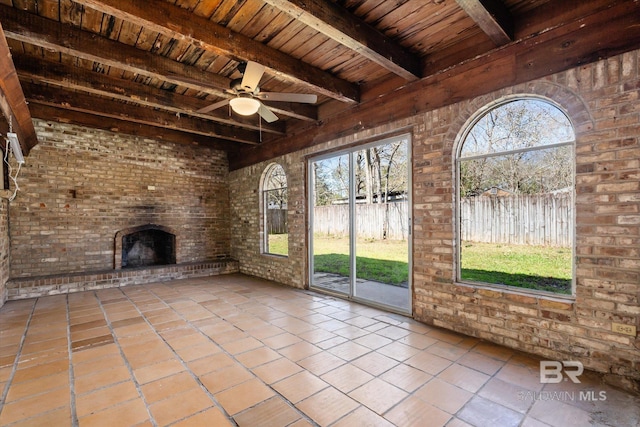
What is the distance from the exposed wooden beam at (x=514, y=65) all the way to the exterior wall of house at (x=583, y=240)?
10 centimetres

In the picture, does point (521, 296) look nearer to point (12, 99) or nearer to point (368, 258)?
point (368, 258)

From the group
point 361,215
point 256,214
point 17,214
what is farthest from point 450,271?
point 17,214

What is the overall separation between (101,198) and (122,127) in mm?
1468

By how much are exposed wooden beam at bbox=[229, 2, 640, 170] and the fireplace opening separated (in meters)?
4.73

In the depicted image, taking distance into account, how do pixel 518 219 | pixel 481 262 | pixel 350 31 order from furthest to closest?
pixel 481 262 → pixel 518 219 → pixel 350 31

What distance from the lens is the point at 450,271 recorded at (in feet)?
11.0

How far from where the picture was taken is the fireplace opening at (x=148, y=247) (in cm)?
645

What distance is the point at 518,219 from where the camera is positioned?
3463mm

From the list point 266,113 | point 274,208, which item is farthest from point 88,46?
point 274,208

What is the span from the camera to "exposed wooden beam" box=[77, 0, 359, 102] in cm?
238

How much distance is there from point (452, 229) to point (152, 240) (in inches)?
252

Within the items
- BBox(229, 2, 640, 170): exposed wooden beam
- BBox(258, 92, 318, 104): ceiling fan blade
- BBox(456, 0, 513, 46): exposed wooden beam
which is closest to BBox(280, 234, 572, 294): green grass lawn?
BBox(229, 2, 640, 170): exposed wooden beam

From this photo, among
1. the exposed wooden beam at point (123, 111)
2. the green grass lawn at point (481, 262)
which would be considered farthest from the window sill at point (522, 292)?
the exposed wooden beam at point (123, 111)

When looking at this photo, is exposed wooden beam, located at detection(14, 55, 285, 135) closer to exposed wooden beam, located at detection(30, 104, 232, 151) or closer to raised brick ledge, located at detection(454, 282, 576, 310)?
exposed wooden beam, located at detection(30, 104, 232, 151)
